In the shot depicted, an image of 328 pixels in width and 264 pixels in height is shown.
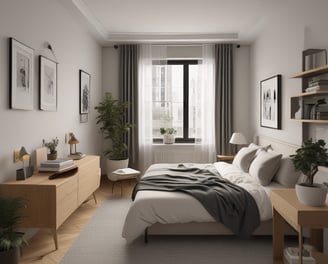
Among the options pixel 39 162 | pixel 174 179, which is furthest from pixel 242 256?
pixel 39 162

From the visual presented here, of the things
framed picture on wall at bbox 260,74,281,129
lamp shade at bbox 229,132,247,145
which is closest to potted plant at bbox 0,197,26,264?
framed picture on wall at bbox 260,74,281,129

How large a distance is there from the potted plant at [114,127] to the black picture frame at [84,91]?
1.26ft

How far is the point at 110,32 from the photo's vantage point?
19.4ft

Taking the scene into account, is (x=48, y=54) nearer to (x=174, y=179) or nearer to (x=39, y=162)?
(x=39, y=162)

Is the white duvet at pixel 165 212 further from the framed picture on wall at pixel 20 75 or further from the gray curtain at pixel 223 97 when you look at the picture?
the gray curtain at pixel 223 97

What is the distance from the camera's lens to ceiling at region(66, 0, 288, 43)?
443cm

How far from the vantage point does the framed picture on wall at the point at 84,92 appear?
5.16m

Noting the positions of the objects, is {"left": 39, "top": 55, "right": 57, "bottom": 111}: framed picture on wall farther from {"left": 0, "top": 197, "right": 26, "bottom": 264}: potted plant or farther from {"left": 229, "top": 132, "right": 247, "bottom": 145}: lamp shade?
{"left": 229, "top": 132, "right": 247, "bottom": 145}: lamp shade

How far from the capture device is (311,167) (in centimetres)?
229

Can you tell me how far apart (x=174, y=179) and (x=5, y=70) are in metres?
2.26

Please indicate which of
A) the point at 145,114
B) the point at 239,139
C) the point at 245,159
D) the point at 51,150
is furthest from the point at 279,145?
the point at 51,150

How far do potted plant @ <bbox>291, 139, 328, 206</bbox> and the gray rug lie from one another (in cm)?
95

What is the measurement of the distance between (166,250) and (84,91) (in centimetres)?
330

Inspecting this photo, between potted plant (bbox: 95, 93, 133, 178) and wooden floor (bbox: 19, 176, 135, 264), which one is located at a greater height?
potted plant (bbox: 95, 93, 133, 178)
